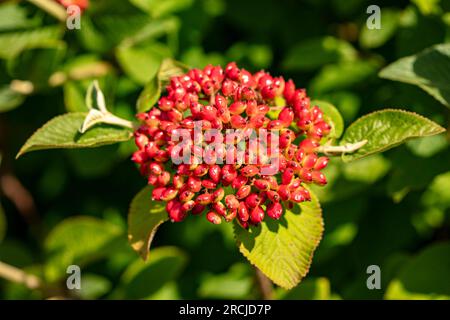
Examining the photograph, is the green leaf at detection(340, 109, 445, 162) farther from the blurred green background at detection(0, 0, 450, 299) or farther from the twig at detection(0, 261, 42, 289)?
the twig at detection(0, 261, 42, 289)

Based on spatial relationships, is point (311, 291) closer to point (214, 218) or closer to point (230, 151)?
point (214, 218)

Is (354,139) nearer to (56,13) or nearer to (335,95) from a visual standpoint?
(335,95)

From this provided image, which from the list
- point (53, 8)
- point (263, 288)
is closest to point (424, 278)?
point (263, 288)

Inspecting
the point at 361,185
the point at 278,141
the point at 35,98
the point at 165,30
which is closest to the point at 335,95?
the point at 361,185

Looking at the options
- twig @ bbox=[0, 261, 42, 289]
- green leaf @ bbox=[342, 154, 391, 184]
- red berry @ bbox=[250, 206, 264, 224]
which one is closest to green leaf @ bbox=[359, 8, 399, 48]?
green leaf @ bbox=[342, 154, 391, 184]

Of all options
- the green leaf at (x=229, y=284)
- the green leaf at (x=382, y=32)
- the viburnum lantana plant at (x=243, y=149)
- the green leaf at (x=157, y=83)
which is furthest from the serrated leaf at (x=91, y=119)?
the green leaf at (x=382, y=32)

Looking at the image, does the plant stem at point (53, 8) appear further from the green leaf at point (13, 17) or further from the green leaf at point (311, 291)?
the green leaf at point (311, 291)

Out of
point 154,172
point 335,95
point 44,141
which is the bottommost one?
point 154,172
